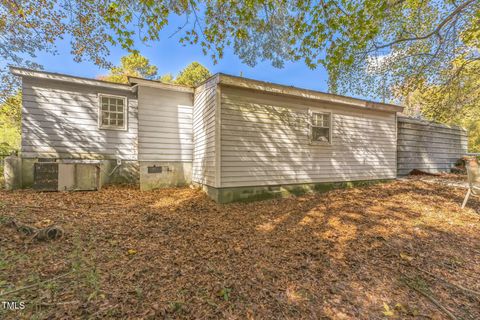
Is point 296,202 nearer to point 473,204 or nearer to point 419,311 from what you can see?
point 419,311

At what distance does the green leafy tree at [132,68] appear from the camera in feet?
63.8

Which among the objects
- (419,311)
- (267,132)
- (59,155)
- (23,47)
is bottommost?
(419,311)

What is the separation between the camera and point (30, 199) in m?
4.70

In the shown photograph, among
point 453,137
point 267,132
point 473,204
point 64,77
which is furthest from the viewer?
point 453,137

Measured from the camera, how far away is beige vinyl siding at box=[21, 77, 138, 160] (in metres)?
6.29

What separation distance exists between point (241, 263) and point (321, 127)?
5.62 meters

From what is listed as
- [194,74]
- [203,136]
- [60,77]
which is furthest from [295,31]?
[194,74]

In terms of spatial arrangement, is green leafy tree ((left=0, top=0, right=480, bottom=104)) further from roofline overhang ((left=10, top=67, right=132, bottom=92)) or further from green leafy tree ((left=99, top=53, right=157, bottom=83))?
green leafy tree ((left=99, top=53, right=157, bottom=83))

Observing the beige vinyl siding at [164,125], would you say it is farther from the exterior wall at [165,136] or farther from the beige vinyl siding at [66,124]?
the beige vinyl siding at [66,124]

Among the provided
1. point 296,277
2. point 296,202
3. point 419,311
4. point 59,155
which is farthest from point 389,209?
point 59,155

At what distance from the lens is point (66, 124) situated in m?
6.70

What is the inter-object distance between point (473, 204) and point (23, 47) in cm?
1590

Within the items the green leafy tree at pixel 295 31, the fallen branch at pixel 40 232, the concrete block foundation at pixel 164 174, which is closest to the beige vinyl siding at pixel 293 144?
the green leafy tree at pixel 295 31

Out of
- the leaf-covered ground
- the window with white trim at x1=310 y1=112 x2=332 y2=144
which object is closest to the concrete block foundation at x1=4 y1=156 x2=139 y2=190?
the leaf-covered ground
